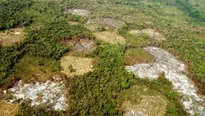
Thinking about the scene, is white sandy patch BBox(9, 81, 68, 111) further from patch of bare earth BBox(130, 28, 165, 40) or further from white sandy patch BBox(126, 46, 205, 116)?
patch of bare earth BBox(130, 28, 165, 40)

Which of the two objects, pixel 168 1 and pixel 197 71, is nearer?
pixel 197 71

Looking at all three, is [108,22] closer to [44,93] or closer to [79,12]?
[79,12]

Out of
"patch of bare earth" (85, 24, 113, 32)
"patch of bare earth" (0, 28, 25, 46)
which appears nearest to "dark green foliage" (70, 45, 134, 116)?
"patch of bare earth" (85, 24, 113, 32)

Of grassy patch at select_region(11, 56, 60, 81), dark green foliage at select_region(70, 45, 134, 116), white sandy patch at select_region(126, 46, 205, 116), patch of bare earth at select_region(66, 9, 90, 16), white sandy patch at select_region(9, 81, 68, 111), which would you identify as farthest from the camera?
patch of bare earth at select_region(66, 9, 90, 16)

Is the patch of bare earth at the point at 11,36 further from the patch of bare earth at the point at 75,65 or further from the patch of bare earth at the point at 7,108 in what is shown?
the patch of bare earth at the point at 7,108

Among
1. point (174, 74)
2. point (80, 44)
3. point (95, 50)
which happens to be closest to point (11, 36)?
point (80, 44)

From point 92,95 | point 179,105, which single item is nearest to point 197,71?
point 179,105

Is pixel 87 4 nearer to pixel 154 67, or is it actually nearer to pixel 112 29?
pixel 112 29
